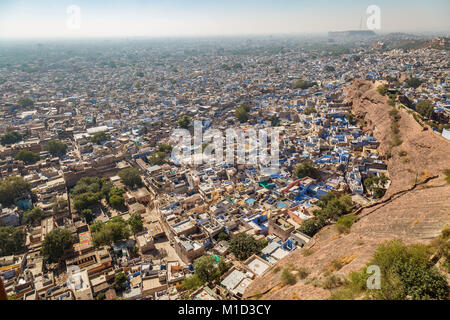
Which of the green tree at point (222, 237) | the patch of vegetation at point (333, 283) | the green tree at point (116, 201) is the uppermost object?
the patch of vegetation at point (333, 283)

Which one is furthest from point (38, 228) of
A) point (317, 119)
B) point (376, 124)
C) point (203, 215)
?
point (376, 124)

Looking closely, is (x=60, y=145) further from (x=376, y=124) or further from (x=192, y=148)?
(x=376, y=124)

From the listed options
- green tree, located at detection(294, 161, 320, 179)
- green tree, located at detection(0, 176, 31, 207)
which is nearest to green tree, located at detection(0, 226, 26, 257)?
green tree, located at detection(0, 176, 31, 207)

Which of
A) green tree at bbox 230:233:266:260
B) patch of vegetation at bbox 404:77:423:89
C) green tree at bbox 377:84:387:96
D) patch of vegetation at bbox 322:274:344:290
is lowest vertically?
green tree at bbox 230:233:266:260

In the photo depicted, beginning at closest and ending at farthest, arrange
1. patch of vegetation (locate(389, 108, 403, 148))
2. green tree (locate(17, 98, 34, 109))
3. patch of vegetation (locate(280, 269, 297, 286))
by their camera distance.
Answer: patch of vegetation (locate(280, 269, 297, 286)) < patch of vegetation (locate(389, 108, 403, 148)) < green tree (locate(17, 98, 34, 109))

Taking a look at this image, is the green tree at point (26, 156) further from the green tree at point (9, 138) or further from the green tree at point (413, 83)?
the green tree at point (413, 83)

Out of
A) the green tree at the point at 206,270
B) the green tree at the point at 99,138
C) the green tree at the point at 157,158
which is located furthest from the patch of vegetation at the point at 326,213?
the green tree at the point at 99,138

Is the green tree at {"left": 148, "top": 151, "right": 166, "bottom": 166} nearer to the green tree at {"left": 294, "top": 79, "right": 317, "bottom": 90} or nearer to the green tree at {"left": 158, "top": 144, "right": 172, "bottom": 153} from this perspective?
the green tree at {"left": 158, "top": 144, "right": 172, "bottom": 153}
